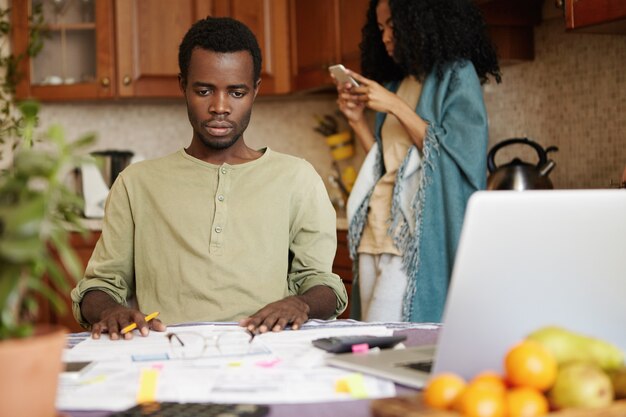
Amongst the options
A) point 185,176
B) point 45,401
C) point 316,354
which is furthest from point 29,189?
point 185,176

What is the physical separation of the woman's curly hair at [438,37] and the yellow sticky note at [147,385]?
173 cm

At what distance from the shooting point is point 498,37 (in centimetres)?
296

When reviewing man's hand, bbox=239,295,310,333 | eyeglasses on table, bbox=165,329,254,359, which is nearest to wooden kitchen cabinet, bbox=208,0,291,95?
man's hand, bbox=239,295,310,333

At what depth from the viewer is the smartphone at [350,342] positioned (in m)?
1.21

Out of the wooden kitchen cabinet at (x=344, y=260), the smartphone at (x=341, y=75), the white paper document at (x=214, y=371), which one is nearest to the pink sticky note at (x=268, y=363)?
the white paper document at (x=214, y=371)

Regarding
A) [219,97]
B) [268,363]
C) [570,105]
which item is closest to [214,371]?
[268,363]

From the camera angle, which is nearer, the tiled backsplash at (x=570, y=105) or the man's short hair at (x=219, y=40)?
the man's short hair at (x=219, y=40)

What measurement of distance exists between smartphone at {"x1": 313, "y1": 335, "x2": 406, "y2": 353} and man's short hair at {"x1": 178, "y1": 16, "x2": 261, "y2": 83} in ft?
2.52

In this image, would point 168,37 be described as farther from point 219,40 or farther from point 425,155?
point 219,40

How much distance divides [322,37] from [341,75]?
3.27 feet

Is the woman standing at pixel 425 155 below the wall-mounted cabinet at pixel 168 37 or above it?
below

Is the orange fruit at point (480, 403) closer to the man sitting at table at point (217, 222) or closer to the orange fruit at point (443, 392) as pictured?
the orange fruit at point (443, 392)

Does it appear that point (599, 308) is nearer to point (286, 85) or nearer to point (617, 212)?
point (617, 212)

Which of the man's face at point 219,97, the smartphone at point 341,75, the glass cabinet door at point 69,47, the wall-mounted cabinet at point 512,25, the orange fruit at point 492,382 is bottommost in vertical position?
the orange fruit at point 492,382
